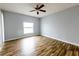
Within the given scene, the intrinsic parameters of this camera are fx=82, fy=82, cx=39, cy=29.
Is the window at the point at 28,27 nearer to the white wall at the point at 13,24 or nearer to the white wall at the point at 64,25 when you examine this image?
the white wall at the point at 13,24

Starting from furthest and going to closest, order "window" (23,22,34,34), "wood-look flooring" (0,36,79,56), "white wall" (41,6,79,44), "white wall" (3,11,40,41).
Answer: "window" (23,22,34,34) → "white wall" (3,11,40,41) → "white wall" (41,6,79,44) → "wood-look flooring" (0,36,79,56)

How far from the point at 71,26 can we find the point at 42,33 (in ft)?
11.8

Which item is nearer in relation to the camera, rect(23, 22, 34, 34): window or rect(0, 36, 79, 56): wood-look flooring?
rect(0, 36, 79, 56): wood-look flooring

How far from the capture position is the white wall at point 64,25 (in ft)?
12.9

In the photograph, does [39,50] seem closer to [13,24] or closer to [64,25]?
[64,25]

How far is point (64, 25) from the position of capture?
4.71 meters

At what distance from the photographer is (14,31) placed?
18.3 feet

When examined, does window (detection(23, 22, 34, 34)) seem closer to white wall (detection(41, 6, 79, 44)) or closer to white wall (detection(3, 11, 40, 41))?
white wall (detection(3, 11, 40, 41))

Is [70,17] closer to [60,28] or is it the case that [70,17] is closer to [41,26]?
[60,28]

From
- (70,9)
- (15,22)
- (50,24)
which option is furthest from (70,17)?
(15,22)

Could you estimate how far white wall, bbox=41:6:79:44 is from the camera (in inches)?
155

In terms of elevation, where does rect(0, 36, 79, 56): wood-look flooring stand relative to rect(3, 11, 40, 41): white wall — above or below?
below

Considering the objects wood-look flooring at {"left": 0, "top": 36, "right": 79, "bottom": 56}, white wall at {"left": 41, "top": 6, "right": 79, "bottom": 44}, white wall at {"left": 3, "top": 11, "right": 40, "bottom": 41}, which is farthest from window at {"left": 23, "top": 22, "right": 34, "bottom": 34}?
wood-look flooring at {"left": 0, "top": 36, "right": 79, "bottom": 56}

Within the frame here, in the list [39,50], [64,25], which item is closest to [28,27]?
[64,25]
